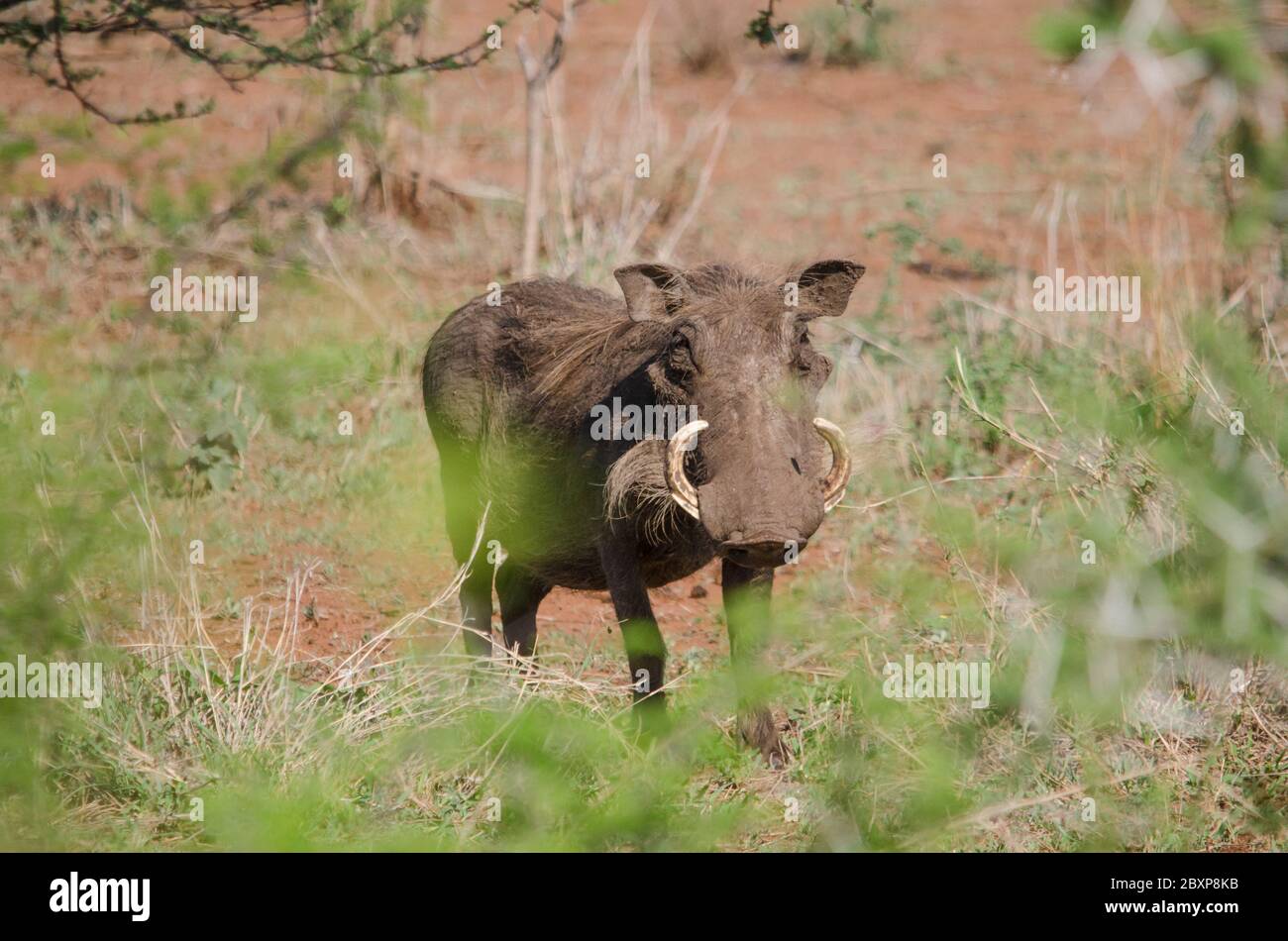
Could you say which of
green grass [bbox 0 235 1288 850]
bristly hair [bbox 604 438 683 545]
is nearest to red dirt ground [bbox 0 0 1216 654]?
green grass [bbox 0 235 1288 850]

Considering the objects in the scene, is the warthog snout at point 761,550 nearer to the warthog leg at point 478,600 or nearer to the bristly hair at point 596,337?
the bristly hair at point 596,337

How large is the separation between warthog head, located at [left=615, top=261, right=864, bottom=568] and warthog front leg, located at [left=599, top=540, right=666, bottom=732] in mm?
455

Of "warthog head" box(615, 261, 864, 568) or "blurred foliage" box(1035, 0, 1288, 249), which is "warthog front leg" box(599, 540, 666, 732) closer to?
"warthog head" box(615, 261, 864, 568)

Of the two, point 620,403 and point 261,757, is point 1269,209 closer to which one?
point 261,757

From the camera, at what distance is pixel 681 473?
11.9ft

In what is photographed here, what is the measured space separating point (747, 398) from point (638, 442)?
1.40 ft

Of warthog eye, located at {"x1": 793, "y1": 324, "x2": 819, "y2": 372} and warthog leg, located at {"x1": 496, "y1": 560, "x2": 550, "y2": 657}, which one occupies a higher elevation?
warthog eye, located at {"x1": 793, "y1": 324, "x2": 819, "y2": 372}

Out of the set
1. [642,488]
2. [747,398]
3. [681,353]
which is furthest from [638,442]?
[747,398]

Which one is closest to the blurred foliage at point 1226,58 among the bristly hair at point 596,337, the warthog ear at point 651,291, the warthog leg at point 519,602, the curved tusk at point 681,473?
the curved tusk at point 681,473

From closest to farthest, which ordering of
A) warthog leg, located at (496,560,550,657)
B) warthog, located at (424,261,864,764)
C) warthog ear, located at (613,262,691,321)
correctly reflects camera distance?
1. warthog, located at (424,261,864,764)
2. warthog ear, located at (613,262,691,321)
3. warthog leg, located at (496,560,550,657)

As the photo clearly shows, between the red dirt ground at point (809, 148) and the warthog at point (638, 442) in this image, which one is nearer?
the warthog at point (638, 442)

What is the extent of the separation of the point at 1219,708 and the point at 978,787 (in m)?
1.62

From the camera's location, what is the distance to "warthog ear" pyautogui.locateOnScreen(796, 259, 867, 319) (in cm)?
423

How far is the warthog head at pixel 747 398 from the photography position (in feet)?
11.5
